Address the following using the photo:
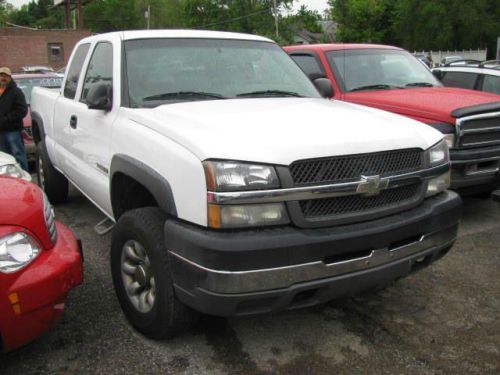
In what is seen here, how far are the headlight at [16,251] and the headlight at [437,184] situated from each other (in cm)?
227

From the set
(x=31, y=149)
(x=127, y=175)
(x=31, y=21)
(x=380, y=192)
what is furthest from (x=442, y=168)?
(x=31, y=21)

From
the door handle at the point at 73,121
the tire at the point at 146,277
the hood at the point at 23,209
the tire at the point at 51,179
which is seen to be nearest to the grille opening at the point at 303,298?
the tire at the point at 146,277

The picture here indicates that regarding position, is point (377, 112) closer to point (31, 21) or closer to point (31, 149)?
point (31, 149)

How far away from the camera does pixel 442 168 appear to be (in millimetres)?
3312

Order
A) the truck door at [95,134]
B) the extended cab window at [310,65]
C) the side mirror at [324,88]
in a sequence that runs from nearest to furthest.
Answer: the truck door at [95,134]
the side mirror at [324,88]
the extended cab window at [310,65]

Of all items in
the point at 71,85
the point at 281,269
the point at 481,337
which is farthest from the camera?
the point at 71,85

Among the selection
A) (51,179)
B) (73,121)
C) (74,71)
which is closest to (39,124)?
(51,179)

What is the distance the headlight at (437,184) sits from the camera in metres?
3.26

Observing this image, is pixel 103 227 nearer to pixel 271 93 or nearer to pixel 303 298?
pixel 271 93

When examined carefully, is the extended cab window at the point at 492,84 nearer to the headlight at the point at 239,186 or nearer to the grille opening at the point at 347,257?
the grille opening at the point at 347,257

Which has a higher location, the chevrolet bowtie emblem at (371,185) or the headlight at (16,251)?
the chevrolet bowtie emblem at (371,185)

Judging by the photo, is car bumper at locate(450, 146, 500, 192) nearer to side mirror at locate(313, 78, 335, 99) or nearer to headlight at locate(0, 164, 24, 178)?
side mirror at locate(313, 78, 335, 99)

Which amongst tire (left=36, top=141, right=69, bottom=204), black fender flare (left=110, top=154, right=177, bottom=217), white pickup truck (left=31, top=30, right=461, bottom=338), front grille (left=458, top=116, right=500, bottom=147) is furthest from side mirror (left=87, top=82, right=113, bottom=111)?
front grille (left=458, top=116, right=500, bottom=147)

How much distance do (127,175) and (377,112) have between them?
5.71 feet
